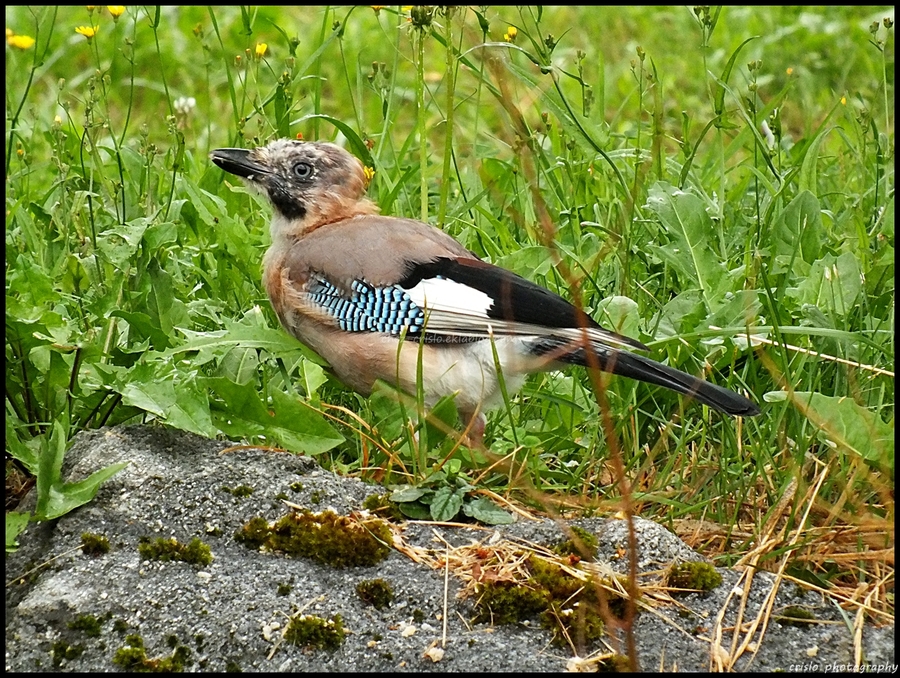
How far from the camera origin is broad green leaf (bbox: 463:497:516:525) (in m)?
3.39

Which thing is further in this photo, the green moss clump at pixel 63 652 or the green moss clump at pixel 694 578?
the green moss clump at pixel 694 578

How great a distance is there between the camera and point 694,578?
311 cm

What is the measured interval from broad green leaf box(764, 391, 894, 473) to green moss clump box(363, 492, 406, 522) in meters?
1.15

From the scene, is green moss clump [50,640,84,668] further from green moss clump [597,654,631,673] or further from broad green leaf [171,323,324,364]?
green moss clump [597,654,631,673]

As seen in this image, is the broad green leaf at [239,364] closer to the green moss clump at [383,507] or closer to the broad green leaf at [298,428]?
the broad green leaf at [298,428]

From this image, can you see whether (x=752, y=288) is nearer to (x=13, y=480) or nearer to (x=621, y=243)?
(x=621, y=243)

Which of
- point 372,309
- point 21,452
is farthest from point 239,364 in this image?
point 21,452

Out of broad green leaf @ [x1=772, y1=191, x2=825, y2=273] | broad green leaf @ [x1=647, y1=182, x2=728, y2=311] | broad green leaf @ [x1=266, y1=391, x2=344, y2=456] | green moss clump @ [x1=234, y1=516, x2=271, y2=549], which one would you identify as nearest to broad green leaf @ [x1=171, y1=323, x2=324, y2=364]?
broad green leaf @ [x1=266, y1=391, x2=344, y2=456]

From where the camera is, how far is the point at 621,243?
15.1 feet

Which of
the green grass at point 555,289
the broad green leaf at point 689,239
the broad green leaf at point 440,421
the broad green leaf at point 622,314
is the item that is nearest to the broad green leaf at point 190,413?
the green grass at point 555,289

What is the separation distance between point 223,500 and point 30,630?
24.2 inches

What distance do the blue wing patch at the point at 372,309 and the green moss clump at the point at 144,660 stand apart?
1.64 m

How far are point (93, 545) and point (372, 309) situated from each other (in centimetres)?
150

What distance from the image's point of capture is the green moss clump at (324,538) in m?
3.10
